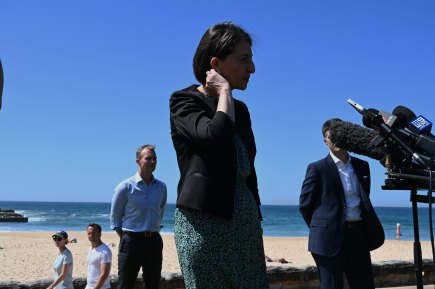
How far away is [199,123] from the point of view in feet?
6.94

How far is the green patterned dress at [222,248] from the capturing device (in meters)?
2.11

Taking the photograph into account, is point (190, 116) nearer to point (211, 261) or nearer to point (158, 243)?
point (211, 261)

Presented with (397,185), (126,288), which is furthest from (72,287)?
(397,185)

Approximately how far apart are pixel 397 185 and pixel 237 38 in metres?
1.14

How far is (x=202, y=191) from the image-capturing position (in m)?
2.08

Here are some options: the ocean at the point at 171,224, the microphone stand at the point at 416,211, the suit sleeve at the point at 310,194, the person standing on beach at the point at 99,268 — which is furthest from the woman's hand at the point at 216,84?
the ocean at the point at 171,224

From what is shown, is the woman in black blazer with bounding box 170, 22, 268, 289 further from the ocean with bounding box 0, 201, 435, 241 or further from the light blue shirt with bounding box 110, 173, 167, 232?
the ocean with bounding box 0, 201, 435, 241

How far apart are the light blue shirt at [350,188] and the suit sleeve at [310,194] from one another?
0.21m

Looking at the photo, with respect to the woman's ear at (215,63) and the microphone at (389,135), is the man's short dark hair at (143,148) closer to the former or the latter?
the microphone at (389,135)

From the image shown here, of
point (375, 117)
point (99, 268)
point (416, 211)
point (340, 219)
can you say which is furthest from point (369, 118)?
point (99, 268)

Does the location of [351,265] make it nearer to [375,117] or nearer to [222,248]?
[375,117]

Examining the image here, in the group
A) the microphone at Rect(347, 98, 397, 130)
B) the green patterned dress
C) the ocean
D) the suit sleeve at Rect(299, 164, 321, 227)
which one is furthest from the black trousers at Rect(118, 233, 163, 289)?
the ocean

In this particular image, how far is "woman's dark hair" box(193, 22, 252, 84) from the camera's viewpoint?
7.47 feet

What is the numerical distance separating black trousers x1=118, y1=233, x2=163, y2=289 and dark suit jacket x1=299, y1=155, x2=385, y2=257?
65.3 inches
